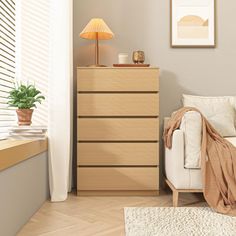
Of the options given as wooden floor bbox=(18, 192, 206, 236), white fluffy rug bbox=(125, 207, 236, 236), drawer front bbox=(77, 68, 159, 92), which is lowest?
wooden floor bbox=(18, 192, 206, 236)

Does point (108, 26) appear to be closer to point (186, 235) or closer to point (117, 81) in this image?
point (117, 81)

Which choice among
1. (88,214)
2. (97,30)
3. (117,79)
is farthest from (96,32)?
(88,214)

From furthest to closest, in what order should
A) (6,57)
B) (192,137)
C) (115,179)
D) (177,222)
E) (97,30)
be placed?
(97,30), (115,179), (6,57), (192,137), (177,222)

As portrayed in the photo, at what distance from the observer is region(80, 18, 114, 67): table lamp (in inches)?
126

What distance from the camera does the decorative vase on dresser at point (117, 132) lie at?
10.0ft

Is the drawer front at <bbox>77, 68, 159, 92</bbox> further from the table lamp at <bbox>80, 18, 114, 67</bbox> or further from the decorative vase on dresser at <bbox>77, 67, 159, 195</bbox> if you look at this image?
the table lamp at <bbox>80, 18, 114, 67</bbox>

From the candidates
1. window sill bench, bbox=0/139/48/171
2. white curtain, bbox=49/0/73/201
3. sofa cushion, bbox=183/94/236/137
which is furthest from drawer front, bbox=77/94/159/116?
window sill bench, bbox=0/139/48/171

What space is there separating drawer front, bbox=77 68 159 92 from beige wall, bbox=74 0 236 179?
492 mm

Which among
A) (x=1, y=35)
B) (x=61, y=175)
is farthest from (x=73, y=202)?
(x=1, y=35)

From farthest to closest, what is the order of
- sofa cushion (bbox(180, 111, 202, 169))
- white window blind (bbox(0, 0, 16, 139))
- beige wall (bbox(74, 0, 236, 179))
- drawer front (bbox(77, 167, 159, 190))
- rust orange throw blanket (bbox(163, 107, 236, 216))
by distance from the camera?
beige wall (bbox(74, 0, 236, 179)) → drawer front (bbox(77, 167, 159, 190)) → white window blind (bbox(0, 0, 16, 139)) → sofa cushion (bbox(180, 111, 202, 169)) → rust orange throw blanket (bbox(163, 107, 236, 216))

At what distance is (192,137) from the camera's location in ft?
8.43

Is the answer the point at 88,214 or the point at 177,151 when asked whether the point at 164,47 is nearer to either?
the point at 177,151

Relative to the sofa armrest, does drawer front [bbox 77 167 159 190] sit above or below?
below

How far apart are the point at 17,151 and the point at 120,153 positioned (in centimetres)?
128
